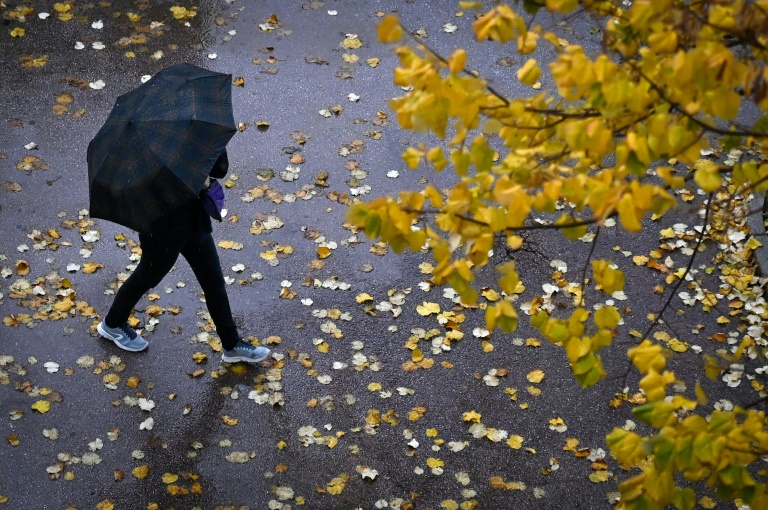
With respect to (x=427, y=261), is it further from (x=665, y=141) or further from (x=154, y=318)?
(x=665, y=141)

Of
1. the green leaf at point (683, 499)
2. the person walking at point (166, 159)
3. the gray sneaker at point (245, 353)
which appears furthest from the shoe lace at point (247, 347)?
the green leaf at point (683, 499)

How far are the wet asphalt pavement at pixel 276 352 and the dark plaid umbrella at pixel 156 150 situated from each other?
138 cm

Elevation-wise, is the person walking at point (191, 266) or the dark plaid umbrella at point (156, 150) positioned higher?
the dark plaid umbrella at point (156, 150)

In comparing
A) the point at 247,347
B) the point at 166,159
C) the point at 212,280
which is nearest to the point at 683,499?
the point at 166,159

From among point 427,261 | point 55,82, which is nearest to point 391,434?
point 427,261

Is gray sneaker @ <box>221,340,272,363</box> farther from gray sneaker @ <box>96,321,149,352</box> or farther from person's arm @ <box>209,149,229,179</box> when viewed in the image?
person's arm @ <box>209,149,229,179</box>

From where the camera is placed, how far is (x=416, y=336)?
5.92m

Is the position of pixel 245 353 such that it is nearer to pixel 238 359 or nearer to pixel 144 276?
pixel 238 359

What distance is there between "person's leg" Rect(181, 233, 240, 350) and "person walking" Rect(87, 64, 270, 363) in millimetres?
19

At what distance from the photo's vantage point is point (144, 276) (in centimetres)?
527

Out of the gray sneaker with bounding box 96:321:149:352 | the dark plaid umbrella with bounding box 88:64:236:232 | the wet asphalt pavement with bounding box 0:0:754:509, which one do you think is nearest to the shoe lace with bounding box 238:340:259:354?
the wet asphalt pavement with bounding box 0:0:754:509

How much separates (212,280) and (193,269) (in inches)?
5.7

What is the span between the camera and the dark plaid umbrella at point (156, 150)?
178 inches

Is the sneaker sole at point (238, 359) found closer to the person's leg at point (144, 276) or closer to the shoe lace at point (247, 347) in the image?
the shoe lace at point (247, 347)
